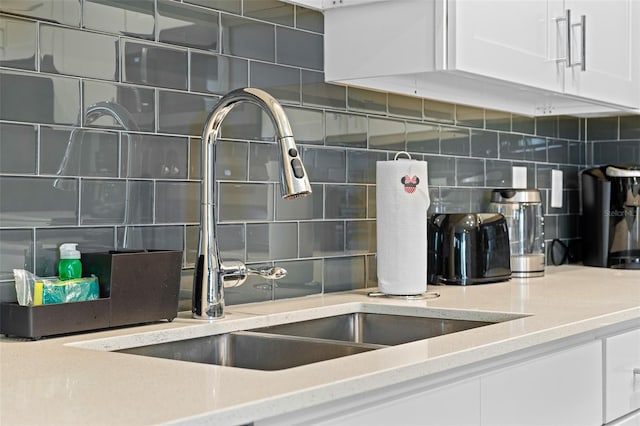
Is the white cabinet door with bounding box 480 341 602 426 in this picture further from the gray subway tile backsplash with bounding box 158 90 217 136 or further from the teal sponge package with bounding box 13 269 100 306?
the gray subway tile backsplash with bounding box 158 90 217 136

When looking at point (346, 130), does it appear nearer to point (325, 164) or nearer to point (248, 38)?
point (325, 164)

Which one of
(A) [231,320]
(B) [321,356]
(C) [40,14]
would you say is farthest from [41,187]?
(B) [321,356]

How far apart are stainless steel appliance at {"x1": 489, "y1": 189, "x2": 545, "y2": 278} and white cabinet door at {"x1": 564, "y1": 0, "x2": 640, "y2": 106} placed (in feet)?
1.32

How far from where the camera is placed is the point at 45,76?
1729 millimetres

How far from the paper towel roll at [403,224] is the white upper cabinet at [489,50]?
245mm

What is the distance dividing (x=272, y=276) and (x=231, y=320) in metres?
0.13

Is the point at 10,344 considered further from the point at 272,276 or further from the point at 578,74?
the point at 578,74

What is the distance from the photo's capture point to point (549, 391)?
1.87 m

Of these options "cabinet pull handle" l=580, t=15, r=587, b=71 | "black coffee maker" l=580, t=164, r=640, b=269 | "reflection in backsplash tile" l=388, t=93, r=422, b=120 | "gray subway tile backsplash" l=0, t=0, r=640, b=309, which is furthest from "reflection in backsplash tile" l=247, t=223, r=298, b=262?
"black coffee maker" l=580, t=164, r=640, b=269

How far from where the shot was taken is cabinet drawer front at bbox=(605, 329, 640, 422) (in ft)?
6.90

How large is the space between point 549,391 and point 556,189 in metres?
1.86

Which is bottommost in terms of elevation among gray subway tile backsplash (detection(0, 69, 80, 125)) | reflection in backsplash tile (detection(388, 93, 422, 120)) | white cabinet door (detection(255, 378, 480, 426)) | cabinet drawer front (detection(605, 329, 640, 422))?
cabinet drawer front (detection(605, 329, 640, 422))

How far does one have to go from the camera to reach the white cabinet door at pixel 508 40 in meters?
2.23

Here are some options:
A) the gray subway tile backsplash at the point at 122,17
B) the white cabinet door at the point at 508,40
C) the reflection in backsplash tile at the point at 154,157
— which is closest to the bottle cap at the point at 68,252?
the reflection in backsplash tile at the point at 154,157
